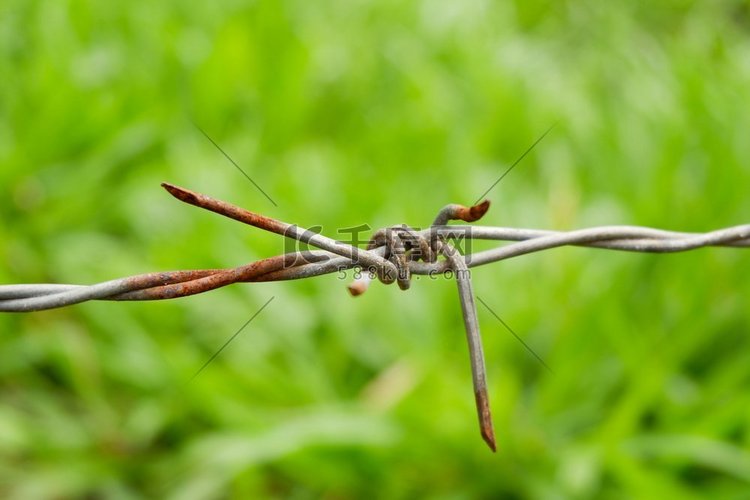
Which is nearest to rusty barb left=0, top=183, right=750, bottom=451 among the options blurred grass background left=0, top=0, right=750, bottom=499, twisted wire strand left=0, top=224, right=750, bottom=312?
twisted wire strand left=0, top=224, right=750, bottom=312

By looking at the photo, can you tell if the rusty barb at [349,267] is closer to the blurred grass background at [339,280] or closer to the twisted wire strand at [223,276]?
the twisted wire strand at [223,276]

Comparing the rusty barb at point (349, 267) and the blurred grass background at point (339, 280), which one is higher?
the blurred grass background at point (339, 280)

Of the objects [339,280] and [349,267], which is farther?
[339,280]

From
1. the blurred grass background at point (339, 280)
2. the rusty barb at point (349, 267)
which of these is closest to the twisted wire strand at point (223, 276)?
the rusty barb at point (349, 267)

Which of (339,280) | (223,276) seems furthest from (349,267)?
(339,280)

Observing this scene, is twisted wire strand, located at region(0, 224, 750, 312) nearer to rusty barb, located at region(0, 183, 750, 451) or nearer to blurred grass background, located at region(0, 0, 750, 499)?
rusty barb, located at region(0, 183, 750, 451)

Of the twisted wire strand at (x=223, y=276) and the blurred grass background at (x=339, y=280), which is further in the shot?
the blurred grass background at (x=339, y=280)

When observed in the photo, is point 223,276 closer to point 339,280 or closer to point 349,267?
point 349,267

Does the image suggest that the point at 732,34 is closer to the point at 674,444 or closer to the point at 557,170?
the point at 557,170

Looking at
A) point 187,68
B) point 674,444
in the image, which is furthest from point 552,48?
point 674,444

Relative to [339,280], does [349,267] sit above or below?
below
